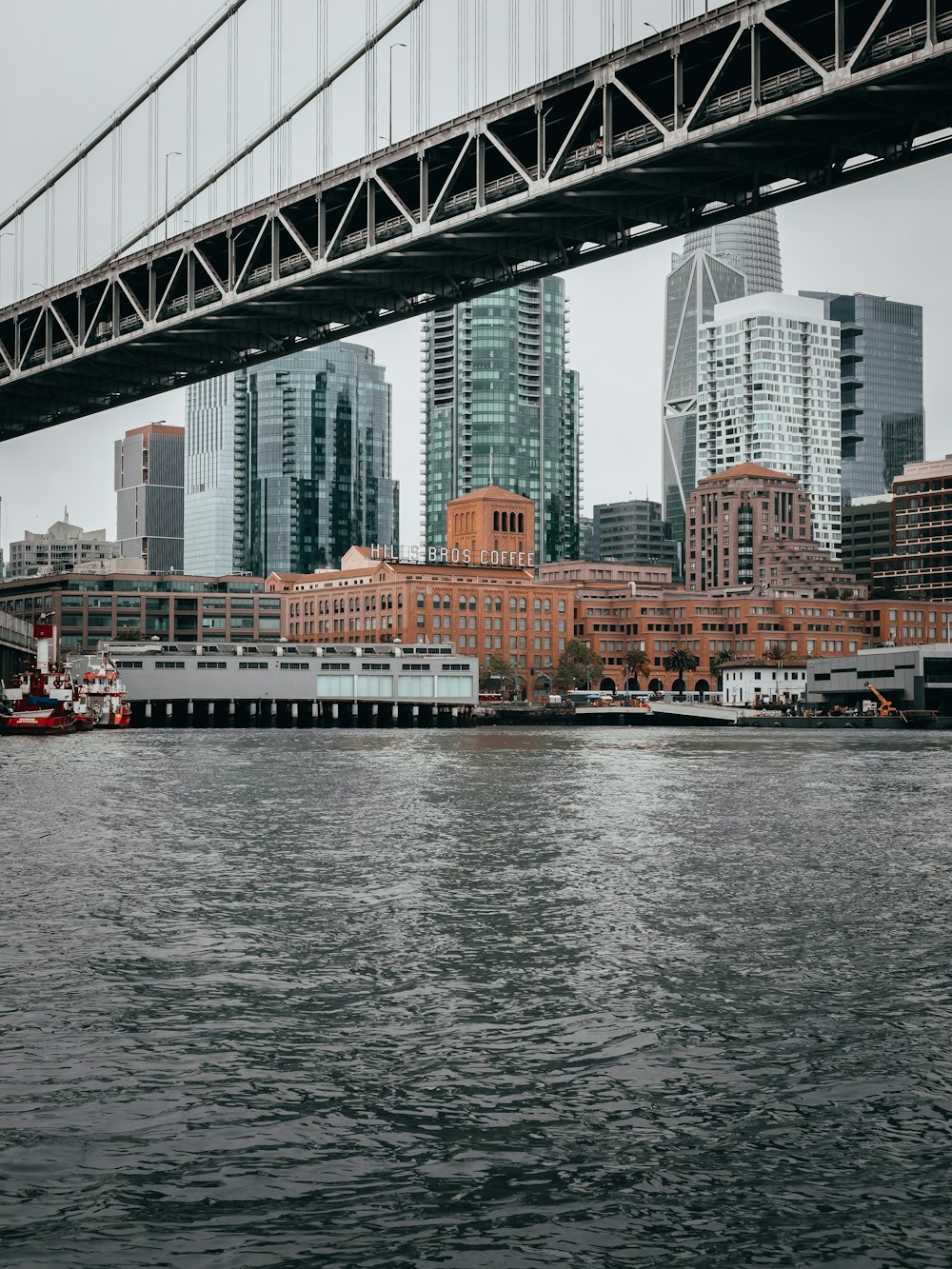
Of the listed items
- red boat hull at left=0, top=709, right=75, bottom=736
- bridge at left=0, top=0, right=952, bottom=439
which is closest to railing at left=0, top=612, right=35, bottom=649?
red boat hull at left=0, top=709, right=75, bottom=736

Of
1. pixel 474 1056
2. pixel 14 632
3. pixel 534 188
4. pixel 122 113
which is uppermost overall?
pixel 122 113

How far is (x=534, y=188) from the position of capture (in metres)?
62.3

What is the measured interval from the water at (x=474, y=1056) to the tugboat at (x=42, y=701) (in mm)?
82984

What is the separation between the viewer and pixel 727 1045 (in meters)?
15.1

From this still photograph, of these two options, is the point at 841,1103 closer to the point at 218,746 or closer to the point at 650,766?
the point at 650,766

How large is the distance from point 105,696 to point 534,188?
8932 centimetres

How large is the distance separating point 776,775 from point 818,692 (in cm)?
11977

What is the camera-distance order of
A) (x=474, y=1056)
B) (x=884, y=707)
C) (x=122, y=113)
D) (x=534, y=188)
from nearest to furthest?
(x=474, y=1056), (x=534, y=188), (x=122, y=113), (x=884, y=707)

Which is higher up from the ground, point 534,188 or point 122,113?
point 122,113

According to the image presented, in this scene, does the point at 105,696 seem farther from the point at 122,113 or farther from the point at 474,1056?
the point at 474,1056

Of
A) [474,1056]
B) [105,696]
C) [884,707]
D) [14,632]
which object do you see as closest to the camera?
[474,1056]

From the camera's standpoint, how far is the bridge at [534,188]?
5353cm

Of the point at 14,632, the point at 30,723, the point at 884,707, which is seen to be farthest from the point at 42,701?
the point at 884,707

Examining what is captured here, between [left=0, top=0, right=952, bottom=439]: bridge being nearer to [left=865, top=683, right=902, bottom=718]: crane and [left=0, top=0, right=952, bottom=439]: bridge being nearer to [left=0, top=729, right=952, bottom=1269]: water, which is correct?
[left=0, top=729, right=952, bottom=1269]: water
